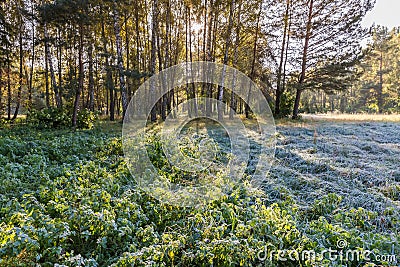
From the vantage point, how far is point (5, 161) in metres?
4.94

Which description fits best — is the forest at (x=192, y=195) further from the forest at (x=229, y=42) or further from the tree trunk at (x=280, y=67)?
the tree trunk at (x=280, y=67)

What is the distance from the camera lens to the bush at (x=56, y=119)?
415 inches

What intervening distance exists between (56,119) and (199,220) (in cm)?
1013

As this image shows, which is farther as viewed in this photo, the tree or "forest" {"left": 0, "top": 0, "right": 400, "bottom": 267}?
the tree

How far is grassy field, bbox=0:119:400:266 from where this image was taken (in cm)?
208

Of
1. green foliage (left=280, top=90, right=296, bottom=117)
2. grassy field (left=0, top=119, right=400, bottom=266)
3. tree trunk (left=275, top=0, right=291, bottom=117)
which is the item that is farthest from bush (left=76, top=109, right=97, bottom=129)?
green foliage (left=280, top=90, right=296, bottom=117)

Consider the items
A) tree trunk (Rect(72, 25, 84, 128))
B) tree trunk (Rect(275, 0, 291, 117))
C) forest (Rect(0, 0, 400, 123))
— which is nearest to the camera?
tree trunk (Rect(72, 25, 84, 128))

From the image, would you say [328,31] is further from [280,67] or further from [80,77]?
[80,77]

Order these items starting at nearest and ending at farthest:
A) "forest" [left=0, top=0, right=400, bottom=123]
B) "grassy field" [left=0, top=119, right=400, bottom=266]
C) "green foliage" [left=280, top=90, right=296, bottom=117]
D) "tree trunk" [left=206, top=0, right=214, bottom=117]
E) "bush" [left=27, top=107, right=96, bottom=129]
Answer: "grassy field" [left=0, top=119, right=400, bottom=266] < "bush" [left=27, top=107, right=96, bottom=129] < "forest" [left=0, top=0, right=400, bottom=123] < "tree trunk" [left=206, top=0, right=214, bottom=117] < "green foliage" [left=280, top=90, right=296, bottom=117]

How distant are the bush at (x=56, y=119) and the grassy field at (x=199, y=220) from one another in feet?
18.9

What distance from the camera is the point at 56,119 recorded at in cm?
1053

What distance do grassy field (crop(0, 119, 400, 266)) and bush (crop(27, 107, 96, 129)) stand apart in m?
5.77

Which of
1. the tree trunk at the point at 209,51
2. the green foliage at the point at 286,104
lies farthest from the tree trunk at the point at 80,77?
the green foliage at the point at 286,104

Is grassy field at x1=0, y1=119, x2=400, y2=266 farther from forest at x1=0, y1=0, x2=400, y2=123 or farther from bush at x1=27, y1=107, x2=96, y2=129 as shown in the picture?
forest at x1=0, y1=0, x2=400, y2=123
